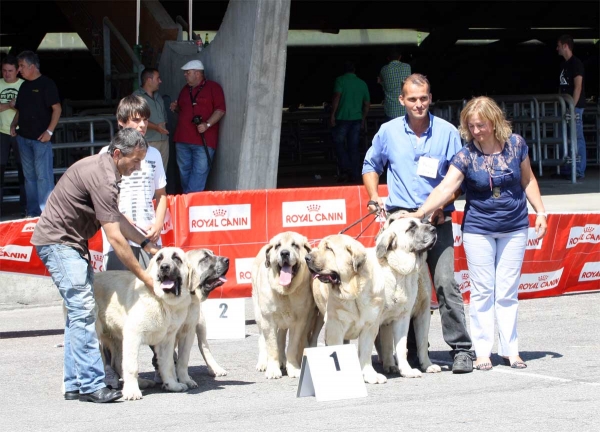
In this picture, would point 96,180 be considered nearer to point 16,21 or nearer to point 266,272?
point 266,272

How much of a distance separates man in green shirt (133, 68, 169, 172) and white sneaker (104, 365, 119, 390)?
610 centimetres

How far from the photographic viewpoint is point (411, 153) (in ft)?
24.8

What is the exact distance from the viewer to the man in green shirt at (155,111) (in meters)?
13.0

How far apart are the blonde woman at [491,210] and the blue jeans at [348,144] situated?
1017 cm

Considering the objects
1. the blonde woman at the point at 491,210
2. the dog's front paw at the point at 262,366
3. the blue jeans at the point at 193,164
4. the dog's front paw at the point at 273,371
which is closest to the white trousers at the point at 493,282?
the blonde woman at the point at 491,210

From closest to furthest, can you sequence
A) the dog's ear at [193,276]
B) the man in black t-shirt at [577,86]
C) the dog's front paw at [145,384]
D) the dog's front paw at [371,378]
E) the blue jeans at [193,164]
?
the dog's ear at [193,276] < the dog's front paw at [371,378] < the dog's front paw at [145,384] < the blue jeans at [193,164] < the man in black t-shirt at [577,86]

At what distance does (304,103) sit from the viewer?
27.9m

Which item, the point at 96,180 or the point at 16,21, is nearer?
the point at 96,180

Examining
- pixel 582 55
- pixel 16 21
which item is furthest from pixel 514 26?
pixel 16 21

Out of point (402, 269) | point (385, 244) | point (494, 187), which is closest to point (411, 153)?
point (494, 187)

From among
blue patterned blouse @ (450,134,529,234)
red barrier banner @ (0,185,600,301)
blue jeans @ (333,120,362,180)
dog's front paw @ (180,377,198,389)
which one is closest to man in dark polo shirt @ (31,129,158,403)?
dog's front paw @ (180,377,198,389)

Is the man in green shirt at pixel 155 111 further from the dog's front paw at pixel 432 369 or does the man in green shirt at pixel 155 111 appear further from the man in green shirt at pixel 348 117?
the dog's front paw at pixel 432 369

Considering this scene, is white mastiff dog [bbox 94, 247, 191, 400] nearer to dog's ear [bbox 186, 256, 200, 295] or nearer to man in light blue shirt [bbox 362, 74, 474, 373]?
dog's ear [bbox 186, 256, 200, 295]

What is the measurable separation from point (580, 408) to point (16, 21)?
20.0m
